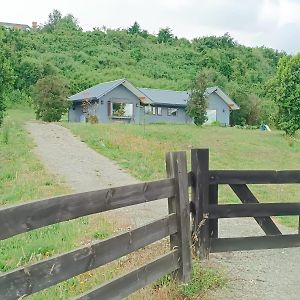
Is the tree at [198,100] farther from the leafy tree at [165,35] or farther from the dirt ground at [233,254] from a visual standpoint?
the leafy tree at [165,35]

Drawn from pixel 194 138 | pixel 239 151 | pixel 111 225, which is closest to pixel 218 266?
pixel 111 225

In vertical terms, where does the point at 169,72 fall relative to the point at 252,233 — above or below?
above

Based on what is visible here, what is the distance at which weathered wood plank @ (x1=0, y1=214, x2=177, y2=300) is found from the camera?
3.09 metres

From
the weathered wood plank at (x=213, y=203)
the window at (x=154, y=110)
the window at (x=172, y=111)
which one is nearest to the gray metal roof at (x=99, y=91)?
the window at (x=154, y=110)

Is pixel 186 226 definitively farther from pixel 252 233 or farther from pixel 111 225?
pixel 252 233

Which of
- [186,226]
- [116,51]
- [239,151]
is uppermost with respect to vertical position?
[116,51]

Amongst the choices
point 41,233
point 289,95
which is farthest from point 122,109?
point 41,233

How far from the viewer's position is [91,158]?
1786 centimetres

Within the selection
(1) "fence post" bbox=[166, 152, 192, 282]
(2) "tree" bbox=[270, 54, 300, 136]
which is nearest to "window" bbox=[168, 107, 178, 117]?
(2) "tree" bbox=[270, 54, 300, 136]

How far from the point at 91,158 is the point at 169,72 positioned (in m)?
59.9

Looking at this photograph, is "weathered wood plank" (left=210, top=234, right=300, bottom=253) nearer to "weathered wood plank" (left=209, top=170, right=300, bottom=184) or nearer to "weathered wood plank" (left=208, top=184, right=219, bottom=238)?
"weathered wood plank" (left=208, top=184, right=219, bottom=238)

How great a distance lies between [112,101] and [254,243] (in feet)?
138

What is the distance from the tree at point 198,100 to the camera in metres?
39.0

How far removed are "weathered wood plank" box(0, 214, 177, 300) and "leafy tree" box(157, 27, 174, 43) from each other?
96.3 m
